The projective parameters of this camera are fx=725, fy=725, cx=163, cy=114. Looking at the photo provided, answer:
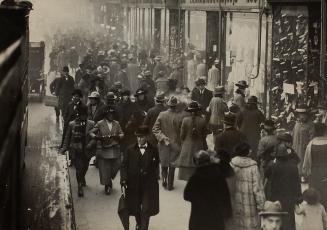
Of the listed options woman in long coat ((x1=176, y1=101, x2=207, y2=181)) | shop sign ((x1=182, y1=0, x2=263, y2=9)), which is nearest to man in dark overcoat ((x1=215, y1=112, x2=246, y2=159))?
woman in long coat ((x1=176, y1=101, x2=207, y2=181))

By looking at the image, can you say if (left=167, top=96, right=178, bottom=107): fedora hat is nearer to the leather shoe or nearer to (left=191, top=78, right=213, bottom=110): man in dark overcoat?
the leather shoe

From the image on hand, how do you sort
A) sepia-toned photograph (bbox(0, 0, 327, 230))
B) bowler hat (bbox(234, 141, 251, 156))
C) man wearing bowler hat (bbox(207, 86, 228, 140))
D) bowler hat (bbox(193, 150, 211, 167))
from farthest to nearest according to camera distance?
1. man wearing bowler hat (bbox(207, 86, 228, 140))
2. bowler hat (bbox(234, 141, 251, 156))
3. sepia-toned photograph (bbox(0, 0, 327, 230))
4. bowler hat (bbox(193, 150, 211, 167))

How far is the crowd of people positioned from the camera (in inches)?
321

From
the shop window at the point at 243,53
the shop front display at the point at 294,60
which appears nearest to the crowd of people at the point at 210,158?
the shop front display at the point at 294,60

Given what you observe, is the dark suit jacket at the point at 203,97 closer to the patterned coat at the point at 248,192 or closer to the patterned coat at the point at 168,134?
the patterned coat at the point at 168,134

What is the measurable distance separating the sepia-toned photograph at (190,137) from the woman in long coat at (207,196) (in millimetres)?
11

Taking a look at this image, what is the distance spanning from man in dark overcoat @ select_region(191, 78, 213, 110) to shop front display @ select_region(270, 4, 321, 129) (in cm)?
162

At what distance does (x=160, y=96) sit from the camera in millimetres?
13180

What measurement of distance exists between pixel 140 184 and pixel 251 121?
375 centimetres

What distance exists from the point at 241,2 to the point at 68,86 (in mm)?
5045

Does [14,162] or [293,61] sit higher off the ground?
[293,61]

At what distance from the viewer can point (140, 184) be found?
961 cm

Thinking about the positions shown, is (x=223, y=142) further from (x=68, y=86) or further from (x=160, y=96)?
(x=68, y=86)

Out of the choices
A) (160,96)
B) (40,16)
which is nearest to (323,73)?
(160,96)
